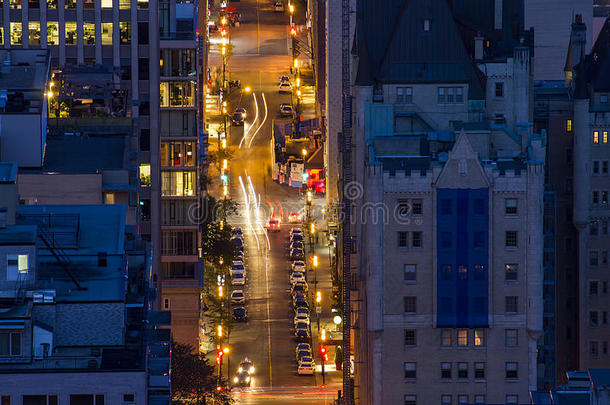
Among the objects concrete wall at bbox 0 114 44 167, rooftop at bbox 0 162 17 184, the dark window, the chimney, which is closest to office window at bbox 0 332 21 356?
the chimney

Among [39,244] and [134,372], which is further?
[39,244]

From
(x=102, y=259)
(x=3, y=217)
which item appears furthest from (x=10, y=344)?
(x=102, y=259)

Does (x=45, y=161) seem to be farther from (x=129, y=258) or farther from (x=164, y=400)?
(x=164, y=400)

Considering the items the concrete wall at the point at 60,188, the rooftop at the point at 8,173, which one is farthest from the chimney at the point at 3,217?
the concrete wall at the point at 60,188

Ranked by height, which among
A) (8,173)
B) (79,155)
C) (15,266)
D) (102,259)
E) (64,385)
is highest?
(79,155)

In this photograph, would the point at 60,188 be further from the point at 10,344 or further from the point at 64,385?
the point at 64,385

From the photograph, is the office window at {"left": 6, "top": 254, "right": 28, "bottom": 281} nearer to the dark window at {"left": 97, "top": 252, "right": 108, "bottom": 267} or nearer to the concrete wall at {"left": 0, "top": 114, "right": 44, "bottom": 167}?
the dark window at {"left": 97, "top": 252, "right": 108, "bottom": 267}

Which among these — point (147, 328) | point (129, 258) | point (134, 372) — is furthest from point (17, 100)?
point (134, 372)
